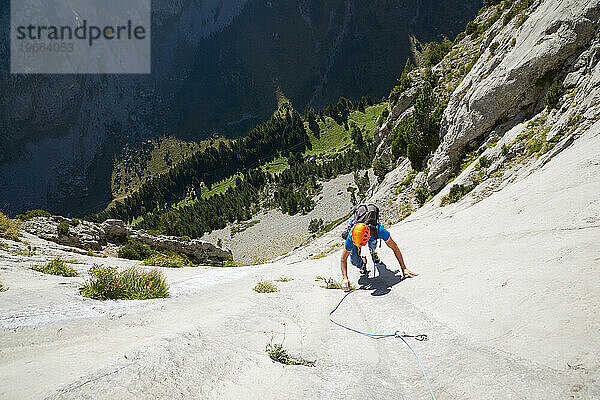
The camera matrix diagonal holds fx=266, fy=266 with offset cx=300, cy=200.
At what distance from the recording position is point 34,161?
168 m

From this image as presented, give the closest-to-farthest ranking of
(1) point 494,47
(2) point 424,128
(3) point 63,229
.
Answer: (1) point 494,47, (2) point 424,128, (3) point 63,229

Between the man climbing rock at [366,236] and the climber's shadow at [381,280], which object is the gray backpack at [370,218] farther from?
the climber's shadow at [381,280]

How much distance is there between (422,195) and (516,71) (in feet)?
29.8

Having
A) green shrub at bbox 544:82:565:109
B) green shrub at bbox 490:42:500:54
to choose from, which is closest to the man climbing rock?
green shrub at bbox 544:82:565:109

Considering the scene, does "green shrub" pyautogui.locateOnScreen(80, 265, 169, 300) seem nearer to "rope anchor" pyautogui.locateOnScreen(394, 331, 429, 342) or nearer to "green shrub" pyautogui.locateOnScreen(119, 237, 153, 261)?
"rope anchor" pyautogui.locateOnScreen(394, 331, 429, 342)

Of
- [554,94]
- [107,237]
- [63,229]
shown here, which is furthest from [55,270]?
[107,237]

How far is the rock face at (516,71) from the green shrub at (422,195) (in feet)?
2.09

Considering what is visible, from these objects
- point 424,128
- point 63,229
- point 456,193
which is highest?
point 424,128

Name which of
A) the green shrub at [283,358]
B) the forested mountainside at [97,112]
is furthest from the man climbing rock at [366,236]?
the forested mountainside at [97,112]

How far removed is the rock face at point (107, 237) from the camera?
2265 centimetres

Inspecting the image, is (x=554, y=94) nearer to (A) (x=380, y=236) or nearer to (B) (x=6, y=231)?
(A) (x=380, y=236)

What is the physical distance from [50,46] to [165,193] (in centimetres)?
12744

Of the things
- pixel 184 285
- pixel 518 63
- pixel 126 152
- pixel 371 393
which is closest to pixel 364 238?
pixel 371 393

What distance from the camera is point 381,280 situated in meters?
6.88
